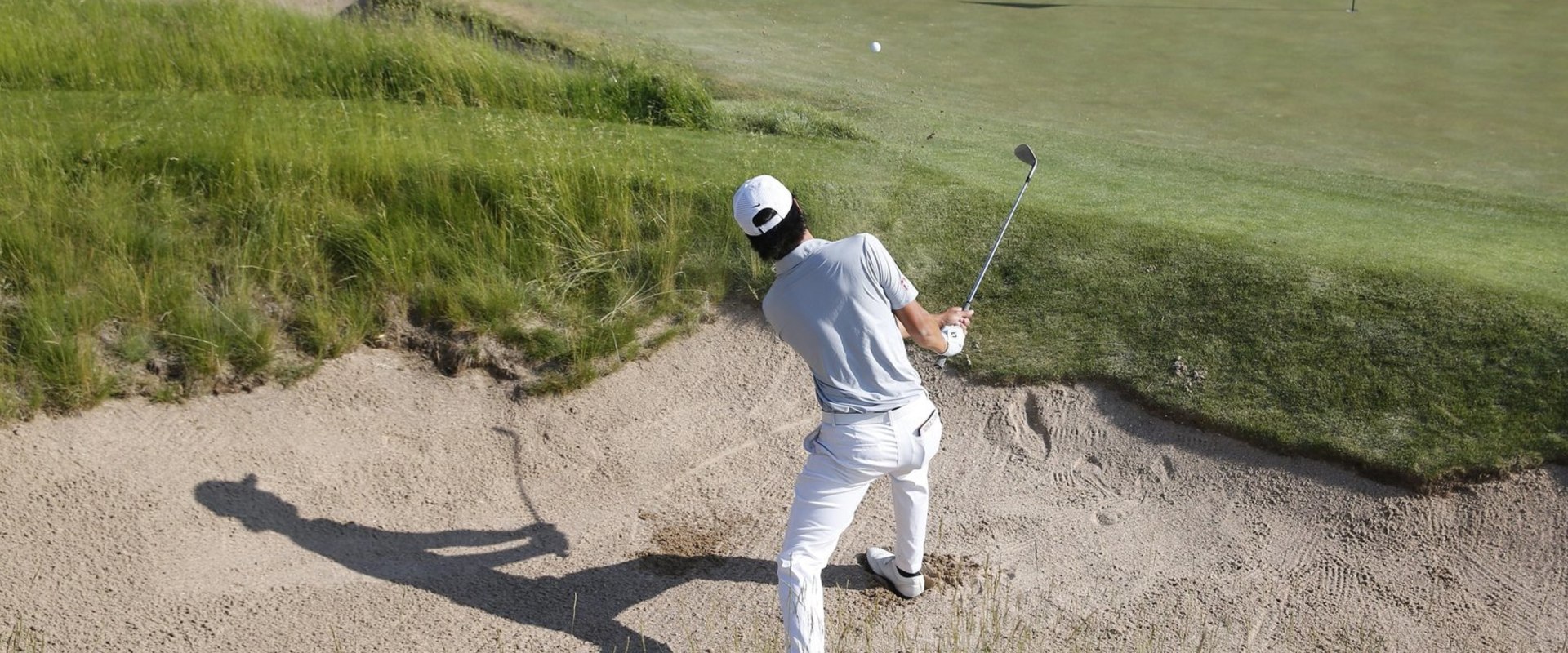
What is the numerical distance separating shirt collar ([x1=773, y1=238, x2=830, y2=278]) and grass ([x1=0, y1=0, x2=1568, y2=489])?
2.95 m

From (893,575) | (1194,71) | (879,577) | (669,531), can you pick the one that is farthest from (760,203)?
(1194,71)

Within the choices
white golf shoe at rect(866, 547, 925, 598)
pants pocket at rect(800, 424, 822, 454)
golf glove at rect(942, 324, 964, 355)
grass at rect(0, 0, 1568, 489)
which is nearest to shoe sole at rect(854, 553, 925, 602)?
white golf shoe at rect(866, 547, 925, 598)

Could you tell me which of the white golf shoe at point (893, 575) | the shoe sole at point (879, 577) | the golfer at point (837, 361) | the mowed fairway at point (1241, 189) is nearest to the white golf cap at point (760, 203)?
the golfer at point (837, 361)

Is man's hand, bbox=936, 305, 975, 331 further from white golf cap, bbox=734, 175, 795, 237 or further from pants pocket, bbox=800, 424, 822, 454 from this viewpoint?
white golf cap, bbox=734, 175, 795, 237

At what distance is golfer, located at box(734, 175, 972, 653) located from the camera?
489 cm

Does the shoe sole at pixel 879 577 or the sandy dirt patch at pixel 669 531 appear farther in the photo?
the shoe sole at pixel 879 577

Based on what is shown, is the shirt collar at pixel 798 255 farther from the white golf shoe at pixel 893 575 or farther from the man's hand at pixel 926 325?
the white golf shoe at pixel 893 575

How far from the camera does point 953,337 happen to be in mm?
5383

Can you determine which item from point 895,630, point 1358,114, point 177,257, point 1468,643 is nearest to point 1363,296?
point 1468,643

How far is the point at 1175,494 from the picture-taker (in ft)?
22.6

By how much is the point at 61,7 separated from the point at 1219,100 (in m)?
10.9

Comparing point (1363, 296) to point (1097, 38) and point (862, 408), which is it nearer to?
point (862, 408)

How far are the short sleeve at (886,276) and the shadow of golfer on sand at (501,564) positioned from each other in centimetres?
201

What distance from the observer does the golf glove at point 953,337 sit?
534 centimetres
